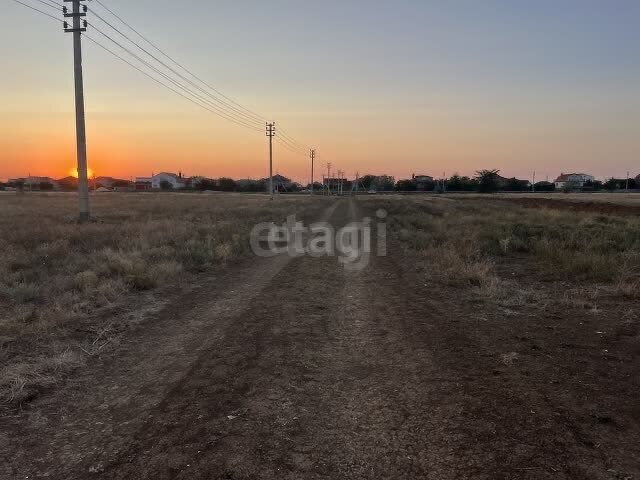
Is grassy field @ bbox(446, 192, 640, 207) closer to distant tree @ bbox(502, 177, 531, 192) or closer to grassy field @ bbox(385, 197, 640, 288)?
grassy field @ bbox(385, 197, 640, 288)

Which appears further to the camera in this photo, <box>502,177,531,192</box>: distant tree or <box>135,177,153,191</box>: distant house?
<box>135,177,153,191</box>: distant house

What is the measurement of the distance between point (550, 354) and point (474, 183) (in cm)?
13670

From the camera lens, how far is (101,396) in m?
4.41

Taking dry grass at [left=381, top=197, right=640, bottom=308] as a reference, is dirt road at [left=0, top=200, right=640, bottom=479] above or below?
below

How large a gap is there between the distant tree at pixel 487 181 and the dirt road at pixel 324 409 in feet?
420

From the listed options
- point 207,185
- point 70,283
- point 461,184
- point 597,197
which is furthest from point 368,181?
point 70,283

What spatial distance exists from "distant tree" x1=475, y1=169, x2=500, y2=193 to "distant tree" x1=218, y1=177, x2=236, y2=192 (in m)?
73.4

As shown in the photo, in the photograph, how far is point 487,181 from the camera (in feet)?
417

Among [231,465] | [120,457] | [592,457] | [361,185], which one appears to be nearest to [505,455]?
[592,457]

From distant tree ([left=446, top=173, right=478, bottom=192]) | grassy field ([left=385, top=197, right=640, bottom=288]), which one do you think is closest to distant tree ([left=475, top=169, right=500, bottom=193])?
distant tree ([left=446, top=173, right=478, bottom=192])

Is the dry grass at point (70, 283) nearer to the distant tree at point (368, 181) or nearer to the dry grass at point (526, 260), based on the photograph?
the dry grass at point (526, 260)

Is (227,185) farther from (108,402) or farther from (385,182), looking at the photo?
(108,402)

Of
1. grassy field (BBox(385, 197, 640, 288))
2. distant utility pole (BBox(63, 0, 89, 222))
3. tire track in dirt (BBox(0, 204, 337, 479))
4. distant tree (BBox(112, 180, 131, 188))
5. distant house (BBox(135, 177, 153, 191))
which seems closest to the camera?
tire track in dirt (BBox(0, 204, 337, 479))

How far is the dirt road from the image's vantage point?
10.4 feet
